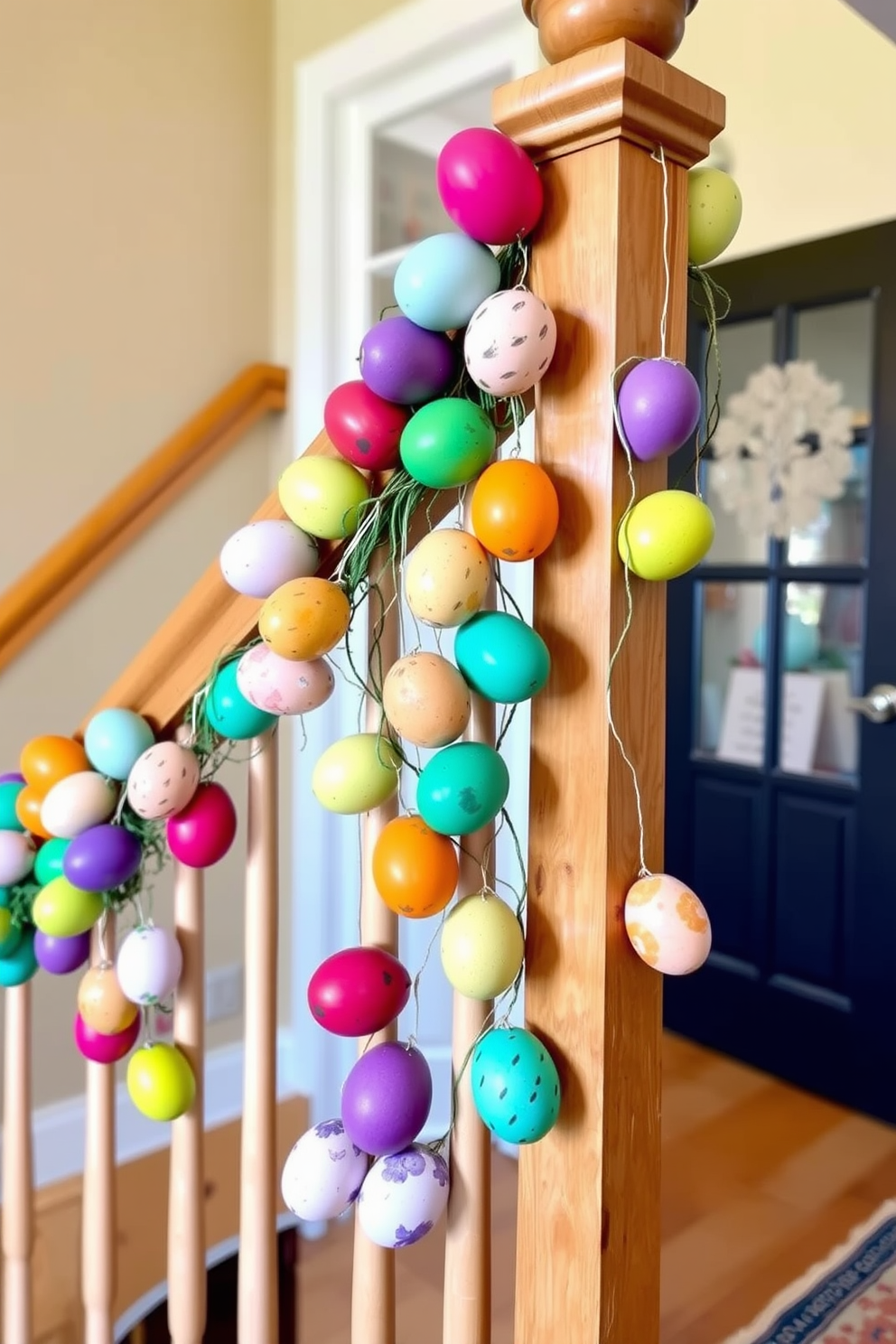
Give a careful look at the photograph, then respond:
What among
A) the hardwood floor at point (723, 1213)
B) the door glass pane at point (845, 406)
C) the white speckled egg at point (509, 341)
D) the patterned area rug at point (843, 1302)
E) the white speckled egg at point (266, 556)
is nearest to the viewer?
the white speckled egg at point (509, 341)

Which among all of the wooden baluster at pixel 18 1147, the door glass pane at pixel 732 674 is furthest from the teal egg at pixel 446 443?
the door glass pane at pixel 732 674

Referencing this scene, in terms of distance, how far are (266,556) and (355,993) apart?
0.28 metres

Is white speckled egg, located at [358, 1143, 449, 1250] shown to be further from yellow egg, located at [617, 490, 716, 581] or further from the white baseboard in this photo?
the white baseboard

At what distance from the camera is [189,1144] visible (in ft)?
2.86

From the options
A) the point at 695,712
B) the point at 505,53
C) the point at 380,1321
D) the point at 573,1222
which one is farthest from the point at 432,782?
the point at 695,712

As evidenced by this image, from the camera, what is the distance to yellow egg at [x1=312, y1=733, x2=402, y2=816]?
662 millimetres

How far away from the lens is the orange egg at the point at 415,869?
62 cm

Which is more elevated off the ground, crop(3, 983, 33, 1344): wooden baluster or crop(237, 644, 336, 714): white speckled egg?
crop(237, 644, 336, 714): white speckled egg

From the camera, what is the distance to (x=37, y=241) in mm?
1988

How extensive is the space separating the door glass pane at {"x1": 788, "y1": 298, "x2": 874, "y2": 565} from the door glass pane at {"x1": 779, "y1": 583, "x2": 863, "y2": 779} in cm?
10

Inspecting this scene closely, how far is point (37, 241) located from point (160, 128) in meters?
0.38

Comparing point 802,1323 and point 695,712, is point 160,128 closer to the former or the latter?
point 695,712

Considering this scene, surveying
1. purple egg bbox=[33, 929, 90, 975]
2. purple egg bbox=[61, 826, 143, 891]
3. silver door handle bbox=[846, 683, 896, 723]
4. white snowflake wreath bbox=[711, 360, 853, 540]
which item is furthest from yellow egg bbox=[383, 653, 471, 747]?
white snowflake wreath bbox=[711, 360, 853, 540]

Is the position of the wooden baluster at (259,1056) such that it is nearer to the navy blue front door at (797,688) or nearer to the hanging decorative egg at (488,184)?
the hanging decorative egg at (488,184)
